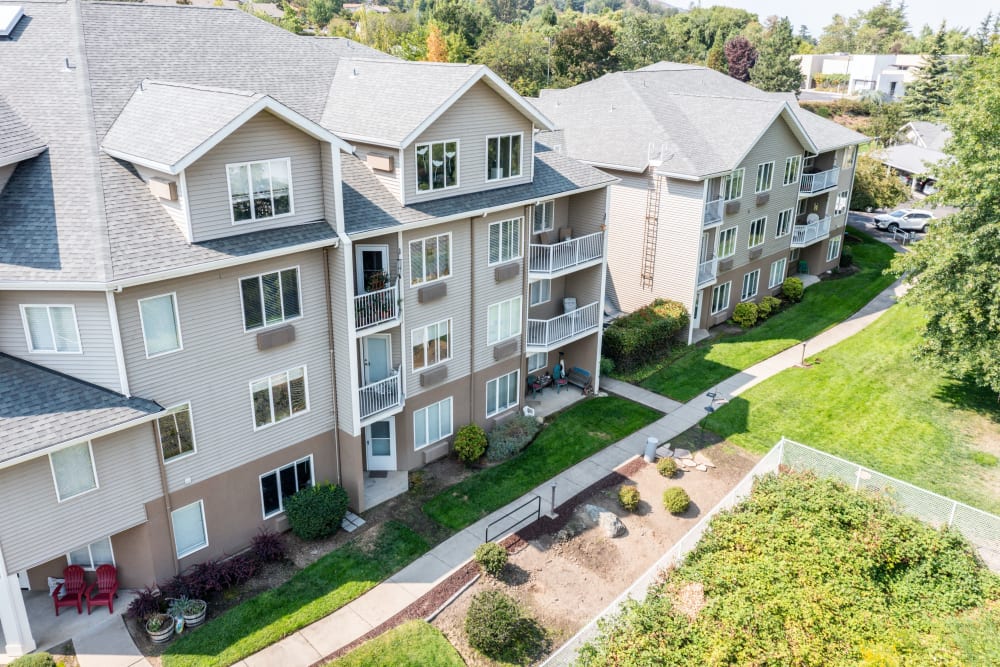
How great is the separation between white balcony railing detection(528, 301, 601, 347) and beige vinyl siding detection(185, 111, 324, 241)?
38.0 feet

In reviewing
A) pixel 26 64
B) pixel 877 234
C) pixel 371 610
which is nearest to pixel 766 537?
pixel 371 610

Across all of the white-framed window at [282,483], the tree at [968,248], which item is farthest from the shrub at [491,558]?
the tree at [968,248]

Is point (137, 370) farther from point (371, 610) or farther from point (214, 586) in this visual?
point (371, 610)

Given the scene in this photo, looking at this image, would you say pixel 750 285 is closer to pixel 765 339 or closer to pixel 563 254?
pixel 765 339

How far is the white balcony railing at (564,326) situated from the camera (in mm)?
30109

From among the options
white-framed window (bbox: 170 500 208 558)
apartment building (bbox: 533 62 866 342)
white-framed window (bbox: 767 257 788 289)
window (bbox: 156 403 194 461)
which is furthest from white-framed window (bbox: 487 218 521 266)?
white-framed window (bbox: 767 257 788 289)

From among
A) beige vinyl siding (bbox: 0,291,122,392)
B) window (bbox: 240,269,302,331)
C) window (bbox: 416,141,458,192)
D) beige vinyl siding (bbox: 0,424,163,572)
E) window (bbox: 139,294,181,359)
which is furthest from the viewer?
window (bbox: 416,141,458,192)

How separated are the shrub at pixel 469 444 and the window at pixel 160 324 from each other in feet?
37.2

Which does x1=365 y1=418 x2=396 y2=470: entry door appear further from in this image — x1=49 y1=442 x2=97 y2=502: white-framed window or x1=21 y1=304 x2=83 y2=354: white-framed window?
x1=21 y1=304 x2=83 y2=354: white-framed window

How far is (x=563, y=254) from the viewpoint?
29.9 metres

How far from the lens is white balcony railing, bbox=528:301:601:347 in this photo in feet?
98.8

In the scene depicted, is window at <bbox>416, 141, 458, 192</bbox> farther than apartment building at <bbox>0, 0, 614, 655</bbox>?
Yes

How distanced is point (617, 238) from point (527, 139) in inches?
528

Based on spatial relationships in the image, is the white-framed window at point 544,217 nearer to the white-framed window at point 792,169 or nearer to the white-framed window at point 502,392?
the white-framed window at point 502,392
